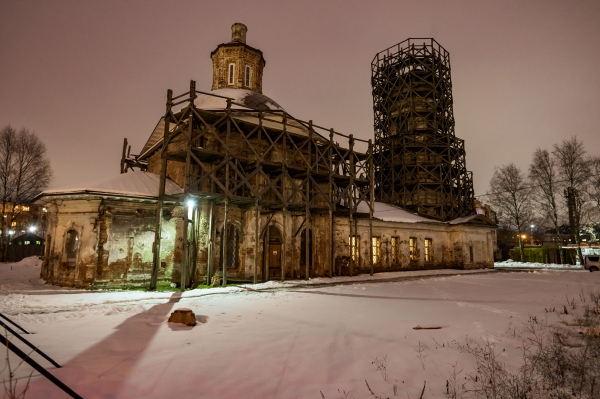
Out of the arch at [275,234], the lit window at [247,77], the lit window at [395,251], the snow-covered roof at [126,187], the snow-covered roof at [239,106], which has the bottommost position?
the lit window at [395,251]

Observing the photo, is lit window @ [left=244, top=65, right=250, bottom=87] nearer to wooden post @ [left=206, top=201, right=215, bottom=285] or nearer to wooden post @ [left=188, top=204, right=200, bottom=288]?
wooden post @ [left=206, top=201, right=215, bottom=285]

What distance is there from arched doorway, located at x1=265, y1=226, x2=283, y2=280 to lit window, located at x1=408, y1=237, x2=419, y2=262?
34.6 ft

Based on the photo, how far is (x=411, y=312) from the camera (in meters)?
8.24

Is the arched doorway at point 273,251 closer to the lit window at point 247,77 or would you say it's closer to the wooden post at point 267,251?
the wooden post at point 267,251

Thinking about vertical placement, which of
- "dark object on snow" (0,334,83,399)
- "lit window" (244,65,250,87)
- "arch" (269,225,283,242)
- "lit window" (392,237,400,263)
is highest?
"lit window" (244,65,250,87)

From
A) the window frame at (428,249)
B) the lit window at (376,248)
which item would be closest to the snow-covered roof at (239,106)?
the lit window at (376,248)

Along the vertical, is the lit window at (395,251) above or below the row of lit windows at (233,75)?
below

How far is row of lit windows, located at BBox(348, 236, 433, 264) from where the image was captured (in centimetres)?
1989

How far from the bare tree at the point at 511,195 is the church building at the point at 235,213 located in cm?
847

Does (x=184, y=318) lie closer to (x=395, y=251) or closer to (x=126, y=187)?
(x=126, y=187)

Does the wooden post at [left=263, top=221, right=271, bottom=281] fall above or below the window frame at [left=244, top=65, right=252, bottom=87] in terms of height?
below

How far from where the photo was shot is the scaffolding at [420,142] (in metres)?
31.1

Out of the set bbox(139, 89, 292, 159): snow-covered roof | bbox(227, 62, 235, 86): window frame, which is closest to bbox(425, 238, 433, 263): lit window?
bbox(139, 89, 292, 159): snow-covered roof

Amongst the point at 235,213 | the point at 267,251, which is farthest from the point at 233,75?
the point at 267,251
